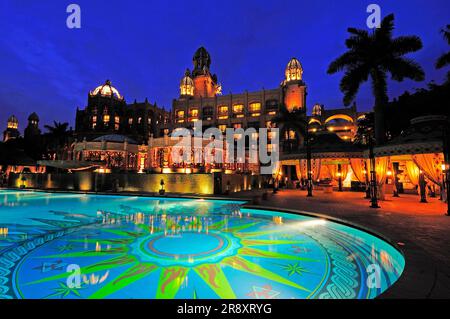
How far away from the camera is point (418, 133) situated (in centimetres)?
1147

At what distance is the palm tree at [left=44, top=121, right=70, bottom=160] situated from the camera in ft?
160

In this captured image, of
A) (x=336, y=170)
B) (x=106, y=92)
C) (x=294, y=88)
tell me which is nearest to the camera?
(x=336, y=170)

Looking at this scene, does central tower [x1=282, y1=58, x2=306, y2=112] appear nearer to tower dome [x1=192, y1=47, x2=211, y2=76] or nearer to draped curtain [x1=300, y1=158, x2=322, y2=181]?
tower dome [x1=192, y1=47, x2=211, y2=76]

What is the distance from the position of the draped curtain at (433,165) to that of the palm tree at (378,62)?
13.1 ft

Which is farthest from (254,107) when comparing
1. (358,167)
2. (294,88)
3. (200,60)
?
(358,167)

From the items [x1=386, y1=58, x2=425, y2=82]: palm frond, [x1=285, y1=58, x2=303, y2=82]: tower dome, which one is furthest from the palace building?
[x1=386, y1=58, x2=425, y2=82]: palm frond

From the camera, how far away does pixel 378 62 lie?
15.6 meters

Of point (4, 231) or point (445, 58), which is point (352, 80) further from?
point (4, 231)

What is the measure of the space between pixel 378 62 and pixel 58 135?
58918 mm

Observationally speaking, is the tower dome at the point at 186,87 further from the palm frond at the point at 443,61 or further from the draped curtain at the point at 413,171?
the draped curtain at the point at 413,171

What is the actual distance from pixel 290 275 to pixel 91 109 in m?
65.7

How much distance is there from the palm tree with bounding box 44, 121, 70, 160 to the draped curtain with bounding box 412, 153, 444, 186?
197ft
